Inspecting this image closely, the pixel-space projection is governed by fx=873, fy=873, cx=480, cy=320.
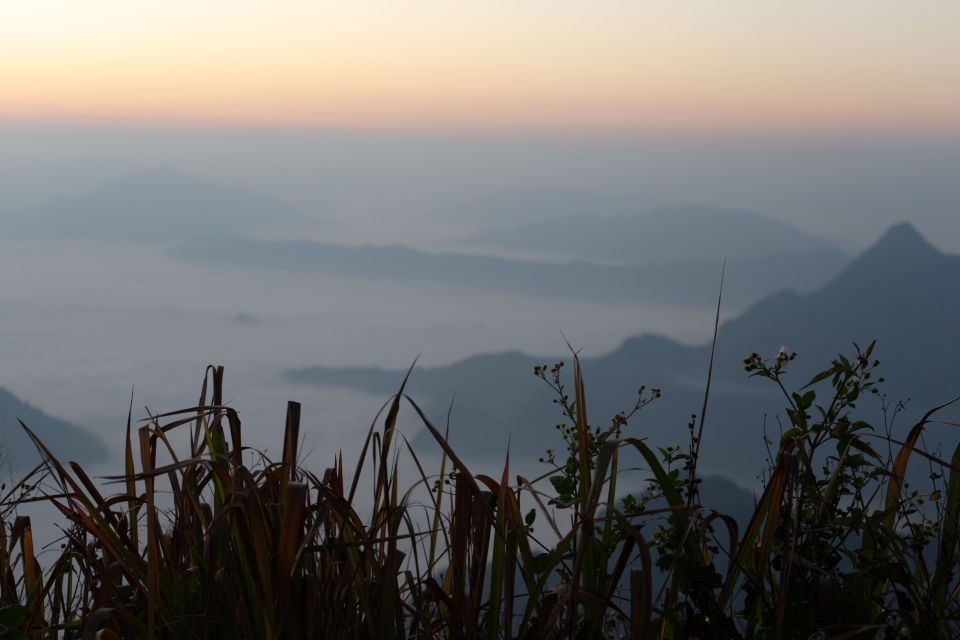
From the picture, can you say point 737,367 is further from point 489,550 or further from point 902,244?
point 489,550

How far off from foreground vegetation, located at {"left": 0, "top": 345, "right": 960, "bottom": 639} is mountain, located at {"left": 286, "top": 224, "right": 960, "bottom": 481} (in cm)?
8284

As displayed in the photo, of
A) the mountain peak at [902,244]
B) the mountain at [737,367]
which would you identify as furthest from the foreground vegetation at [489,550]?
the mountain peak at [902,244]

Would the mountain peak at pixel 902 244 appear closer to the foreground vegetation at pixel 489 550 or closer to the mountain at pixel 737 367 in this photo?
the mountain at pixel 737 367

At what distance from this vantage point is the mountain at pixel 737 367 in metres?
93.6

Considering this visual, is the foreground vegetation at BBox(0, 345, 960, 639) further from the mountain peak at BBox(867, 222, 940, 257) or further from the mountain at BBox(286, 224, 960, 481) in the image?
the mountain peak at BBox(867, 222, 940, 257)

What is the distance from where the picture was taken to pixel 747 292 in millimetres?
199750

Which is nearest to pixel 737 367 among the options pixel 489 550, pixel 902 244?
pixel 902 244

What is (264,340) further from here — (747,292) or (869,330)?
(869,330)

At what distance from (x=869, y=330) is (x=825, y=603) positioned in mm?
115892

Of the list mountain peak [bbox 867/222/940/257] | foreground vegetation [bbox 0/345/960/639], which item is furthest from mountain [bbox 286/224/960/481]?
foreground vegetation [bbox 0/345/960/639]

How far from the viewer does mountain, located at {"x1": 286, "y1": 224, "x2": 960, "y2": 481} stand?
307 ft

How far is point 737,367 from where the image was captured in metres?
107

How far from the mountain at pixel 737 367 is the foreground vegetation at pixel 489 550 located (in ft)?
272

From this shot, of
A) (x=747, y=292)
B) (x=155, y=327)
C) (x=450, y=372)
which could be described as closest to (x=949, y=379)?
(x=450, y=372)
